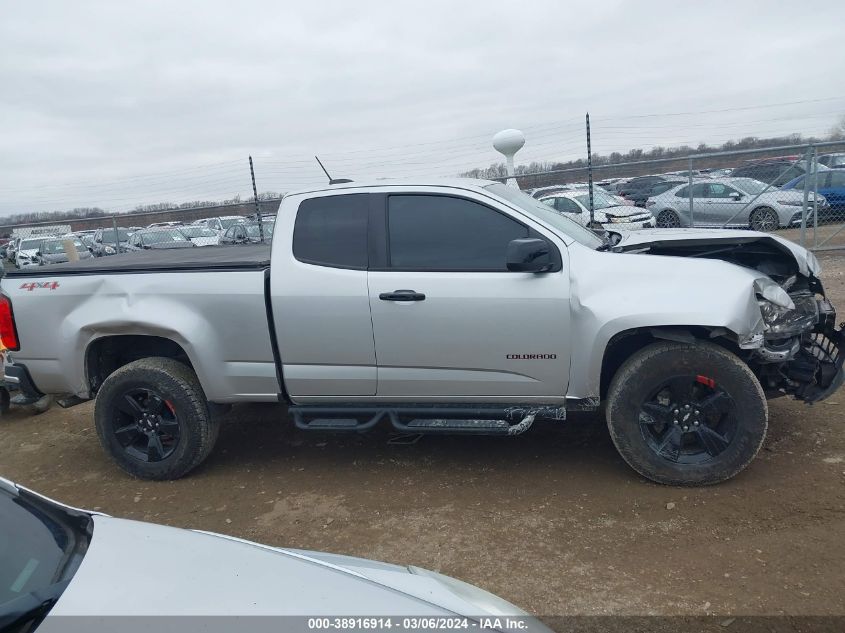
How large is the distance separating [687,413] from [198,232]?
1730cm

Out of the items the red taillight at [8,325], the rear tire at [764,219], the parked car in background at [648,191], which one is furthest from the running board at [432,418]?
the parked car in background at [648,191]

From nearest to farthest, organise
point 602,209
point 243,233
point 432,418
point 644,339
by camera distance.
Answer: point 644,339 < point 432,418 < point 602,209 < point 243,233

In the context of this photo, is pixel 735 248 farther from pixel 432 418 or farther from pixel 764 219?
pixel 764 219

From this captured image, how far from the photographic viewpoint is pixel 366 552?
149 inches

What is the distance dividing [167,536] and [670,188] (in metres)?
16.5

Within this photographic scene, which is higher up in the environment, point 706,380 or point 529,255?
point 529,255

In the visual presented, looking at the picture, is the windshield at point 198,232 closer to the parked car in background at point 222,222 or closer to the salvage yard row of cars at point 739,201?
the parked car in background at point 222,222

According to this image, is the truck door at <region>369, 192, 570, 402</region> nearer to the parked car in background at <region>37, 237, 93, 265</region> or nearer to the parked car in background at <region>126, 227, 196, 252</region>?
the parked car in background at <region>126, 227, 196, 252</region>

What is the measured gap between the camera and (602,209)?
15047 millimetres

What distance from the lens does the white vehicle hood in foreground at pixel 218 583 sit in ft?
6.01

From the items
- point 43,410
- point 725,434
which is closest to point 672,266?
point 725,434

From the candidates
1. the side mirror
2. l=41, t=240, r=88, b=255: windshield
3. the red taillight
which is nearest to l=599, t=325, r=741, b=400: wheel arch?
the side mirror

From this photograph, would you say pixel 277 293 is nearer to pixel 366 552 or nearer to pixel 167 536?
pixel 366 552

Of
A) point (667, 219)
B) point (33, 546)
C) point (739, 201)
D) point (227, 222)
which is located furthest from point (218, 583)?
point (227, 222)
